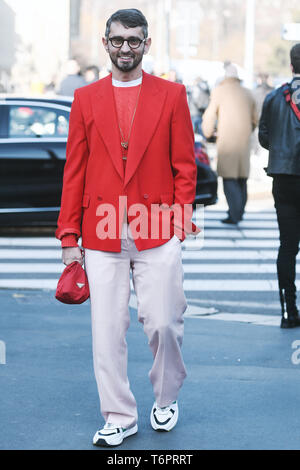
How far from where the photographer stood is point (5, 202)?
37.2 feet

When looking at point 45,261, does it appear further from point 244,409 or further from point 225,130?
point 244,409

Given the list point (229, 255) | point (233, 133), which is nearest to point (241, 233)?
point (233, 133)

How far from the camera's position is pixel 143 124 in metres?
4.39

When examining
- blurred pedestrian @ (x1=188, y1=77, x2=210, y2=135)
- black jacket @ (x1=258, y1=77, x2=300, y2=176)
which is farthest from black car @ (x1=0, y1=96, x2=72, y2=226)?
blurred pedestrian @ (x1=188, y1=77, x2=210, y2=135)

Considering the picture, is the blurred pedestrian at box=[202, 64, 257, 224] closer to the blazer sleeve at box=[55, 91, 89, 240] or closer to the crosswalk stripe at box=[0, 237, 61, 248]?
the crosswalk stripe at box=[0, 237, 61, 248]

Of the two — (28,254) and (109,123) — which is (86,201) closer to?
(109,123)

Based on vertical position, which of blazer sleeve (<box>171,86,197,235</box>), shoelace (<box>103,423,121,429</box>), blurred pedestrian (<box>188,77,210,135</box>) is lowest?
blurred pedestrian (<box>188,77,210,135</box>)

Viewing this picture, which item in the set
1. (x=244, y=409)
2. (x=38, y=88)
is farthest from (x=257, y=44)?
(x=244, y=409)

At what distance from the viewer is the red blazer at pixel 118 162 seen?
14.4 ft

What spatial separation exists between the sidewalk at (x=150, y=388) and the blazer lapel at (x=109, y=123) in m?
1.18

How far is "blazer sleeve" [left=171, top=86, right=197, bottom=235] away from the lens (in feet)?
14.6

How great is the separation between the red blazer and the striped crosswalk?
10.5ft

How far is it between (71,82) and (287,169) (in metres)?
10.5

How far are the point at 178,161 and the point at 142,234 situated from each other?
35 centimetres
